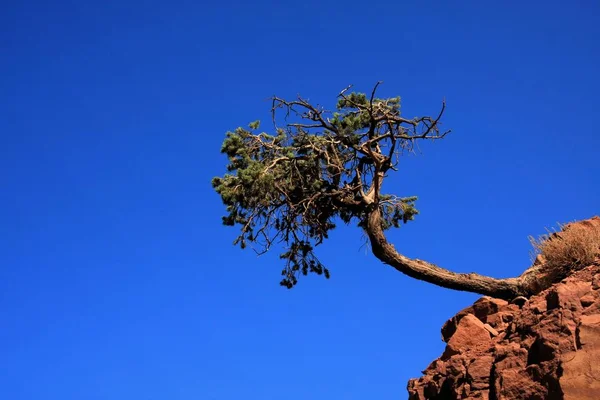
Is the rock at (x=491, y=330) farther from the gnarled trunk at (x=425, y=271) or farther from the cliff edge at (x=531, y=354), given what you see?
the gnarled trunk at (x=425, y=271)

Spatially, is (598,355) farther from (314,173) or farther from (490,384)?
(314,173)

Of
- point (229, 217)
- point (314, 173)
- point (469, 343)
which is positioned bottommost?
point (469, 343)

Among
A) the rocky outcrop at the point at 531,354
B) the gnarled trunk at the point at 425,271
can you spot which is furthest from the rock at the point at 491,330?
the gnarled trunk at the point at 425,271

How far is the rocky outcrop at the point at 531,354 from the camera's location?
8.79 meters

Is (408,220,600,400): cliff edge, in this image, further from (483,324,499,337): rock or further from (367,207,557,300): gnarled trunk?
(367,207,557,300): gnarled trunk

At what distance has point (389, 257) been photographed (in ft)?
47.8

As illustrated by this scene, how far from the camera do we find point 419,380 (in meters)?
11.5

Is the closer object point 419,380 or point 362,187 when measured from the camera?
point 419,380

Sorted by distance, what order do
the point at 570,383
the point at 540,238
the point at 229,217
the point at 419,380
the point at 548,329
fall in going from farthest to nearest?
the point at 229,217
the point at 540,238
the point at 419,380
the point at 548,329
the point at 570,383

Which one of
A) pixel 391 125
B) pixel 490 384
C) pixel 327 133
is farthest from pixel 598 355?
pixel 327 133

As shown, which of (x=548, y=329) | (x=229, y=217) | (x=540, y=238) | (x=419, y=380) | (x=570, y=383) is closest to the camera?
(x=570, y=383)

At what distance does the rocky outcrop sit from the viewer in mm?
8789

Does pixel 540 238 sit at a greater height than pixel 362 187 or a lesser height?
lesser

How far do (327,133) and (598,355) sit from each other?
8.32 m
